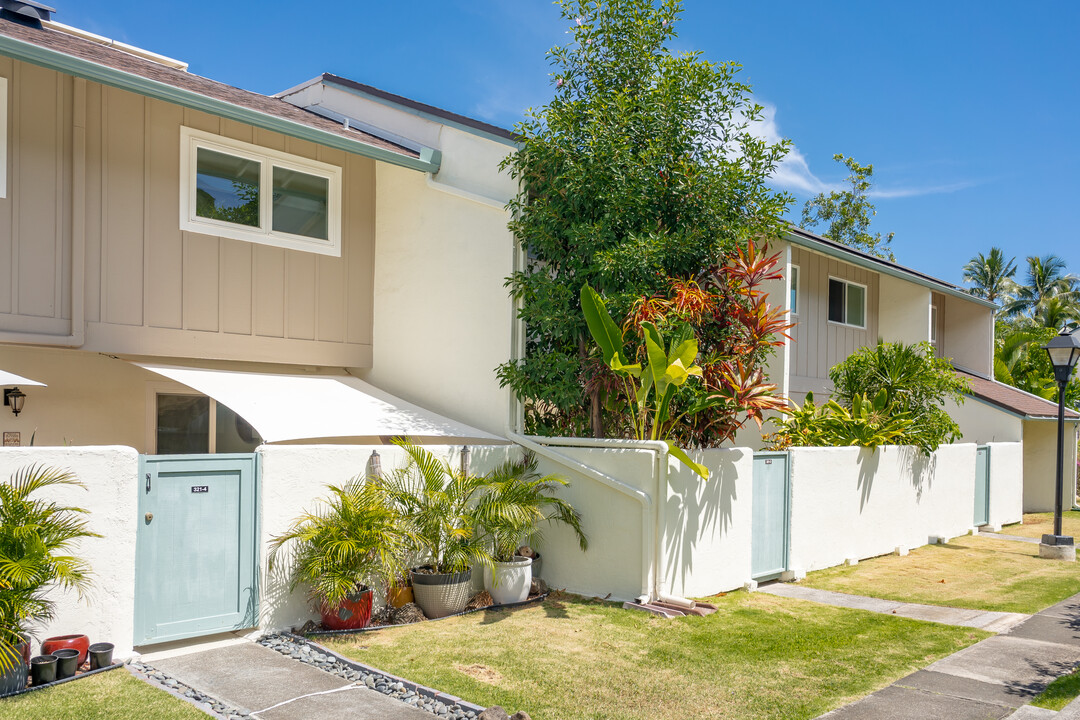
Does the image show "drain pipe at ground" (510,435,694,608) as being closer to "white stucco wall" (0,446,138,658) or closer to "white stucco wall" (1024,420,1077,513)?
"white stucco wall" (0,446,138,658)

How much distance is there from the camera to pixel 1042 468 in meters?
23.7

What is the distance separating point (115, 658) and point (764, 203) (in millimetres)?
9766

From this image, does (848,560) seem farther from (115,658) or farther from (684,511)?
(115,658)

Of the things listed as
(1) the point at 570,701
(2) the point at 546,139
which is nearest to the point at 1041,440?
(2) the point at 546,139

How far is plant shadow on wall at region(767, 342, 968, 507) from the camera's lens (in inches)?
589

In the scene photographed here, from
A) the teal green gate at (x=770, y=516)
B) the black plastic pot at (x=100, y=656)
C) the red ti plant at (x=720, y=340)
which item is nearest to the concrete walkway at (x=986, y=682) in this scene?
the teal green gate at (x=770, y=516)

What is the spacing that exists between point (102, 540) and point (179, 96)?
216 inches

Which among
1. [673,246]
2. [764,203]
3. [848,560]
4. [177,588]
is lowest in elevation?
[848,560]

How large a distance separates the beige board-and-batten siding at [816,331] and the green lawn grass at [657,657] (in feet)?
32.6

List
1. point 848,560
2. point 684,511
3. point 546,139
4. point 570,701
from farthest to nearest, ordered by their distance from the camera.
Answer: point 848,560 → point 546,139 → point 684,511 → point 570,701

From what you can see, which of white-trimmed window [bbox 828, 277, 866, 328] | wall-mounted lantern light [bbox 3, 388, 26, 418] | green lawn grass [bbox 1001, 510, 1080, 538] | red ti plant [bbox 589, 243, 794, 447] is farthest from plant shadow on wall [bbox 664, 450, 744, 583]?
green lawn grass [bbox 1001, 510, 1080, 538]

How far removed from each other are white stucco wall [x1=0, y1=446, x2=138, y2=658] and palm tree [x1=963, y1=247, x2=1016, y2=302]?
64.1 meters

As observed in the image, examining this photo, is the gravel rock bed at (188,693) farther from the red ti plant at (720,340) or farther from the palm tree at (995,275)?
the palm tree at (995,275)

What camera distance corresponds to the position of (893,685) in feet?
24.8
